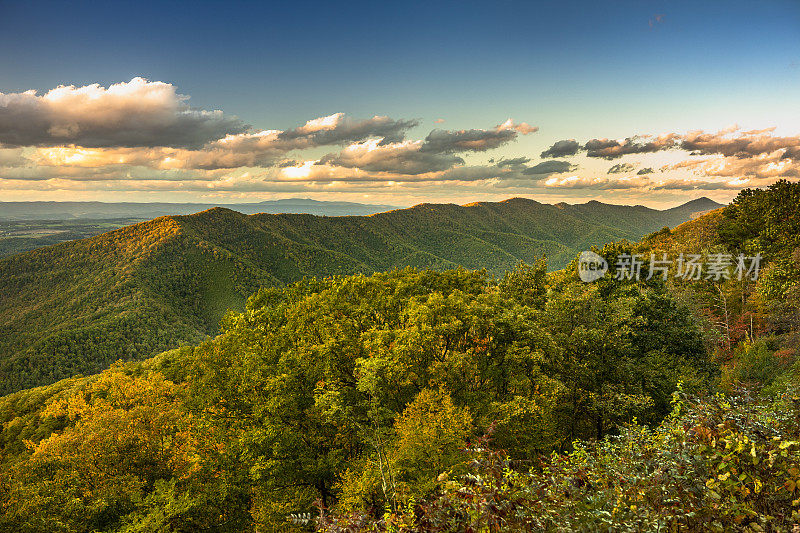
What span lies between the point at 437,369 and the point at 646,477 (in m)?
13.3

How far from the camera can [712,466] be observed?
18.1 feet

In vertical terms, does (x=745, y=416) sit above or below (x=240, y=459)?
above

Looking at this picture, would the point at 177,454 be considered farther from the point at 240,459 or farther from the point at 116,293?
the point at 116,293

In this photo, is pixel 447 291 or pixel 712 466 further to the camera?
pixel 447 291

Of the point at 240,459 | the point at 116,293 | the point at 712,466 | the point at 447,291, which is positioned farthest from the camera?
the point at 116,293

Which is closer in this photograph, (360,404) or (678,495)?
(678,495)

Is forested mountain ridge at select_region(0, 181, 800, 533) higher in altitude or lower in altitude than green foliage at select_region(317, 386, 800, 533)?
lower

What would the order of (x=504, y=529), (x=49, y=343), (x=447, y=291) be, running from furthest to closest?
(x=49, y=343), (x=447, y=291), (x=504, y=529)

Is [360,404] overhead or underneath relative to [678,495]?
underneath

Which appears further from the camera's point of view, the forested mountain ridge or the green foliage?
the forested mountain ridge

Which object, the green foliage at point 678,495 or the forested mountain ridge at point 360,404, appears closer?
the green foliage at point 678,495

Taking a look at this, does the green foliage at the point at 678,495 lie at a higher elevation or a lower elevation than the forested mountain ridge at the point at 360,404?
higher

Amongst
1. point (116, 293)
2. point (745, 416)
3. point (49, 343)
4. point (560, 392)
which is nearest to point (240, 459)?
point (560, 392)

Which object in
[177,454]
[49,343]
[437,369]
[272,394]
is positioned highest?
[437,369]
